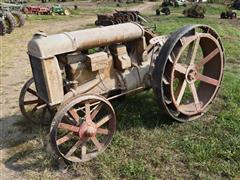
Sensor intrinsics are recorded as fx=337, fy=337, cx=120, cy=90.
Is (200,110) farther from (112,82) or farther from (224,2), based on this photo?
(224,2)

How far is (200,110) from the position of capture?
17.7 ft

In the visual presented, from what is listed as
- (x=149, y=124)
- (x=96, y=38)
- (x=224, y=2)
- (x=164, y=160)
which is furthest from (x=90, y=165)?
(x=224, y=2)

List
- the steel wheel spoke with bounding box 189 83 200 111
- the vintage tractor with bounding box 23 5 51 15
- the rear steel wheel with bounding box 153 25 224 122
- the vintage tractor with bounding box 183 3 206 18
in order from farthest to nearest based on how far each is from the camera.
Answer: the vintage tractor with bounding box 23 5 51 15 → the vintage tractor with bounding box 183 3 206 18 → the steel wheel spoke with bounding box 189 83 200 111 → the rear steel wheel with bounding box 153 25 224 122

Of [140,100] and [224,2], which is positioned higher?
[140,100]

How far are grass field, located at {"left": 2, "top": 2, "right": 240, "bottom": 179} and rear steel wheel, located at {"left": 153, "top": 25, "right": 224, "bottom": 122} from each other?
9.9 inches

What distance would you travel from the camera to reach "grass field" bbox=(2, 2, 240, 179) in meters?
4.25

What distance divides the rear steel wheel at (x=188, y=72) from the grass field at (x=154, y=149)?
0.25m

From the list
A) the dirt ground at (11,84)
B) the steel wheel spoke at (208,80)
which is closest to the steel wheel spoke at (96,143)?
the dirt ground at (11,84)

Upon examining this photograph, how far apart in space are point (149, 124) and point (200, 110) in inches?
33.6

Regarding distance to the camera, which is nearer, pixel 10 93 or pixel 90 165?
pixel 90 165

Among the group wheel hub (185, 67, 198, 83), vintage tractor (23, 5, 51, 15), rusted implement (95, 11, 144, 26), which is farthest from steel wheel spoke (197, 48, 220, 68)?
vintage tractor (23, 5, 51, 15)

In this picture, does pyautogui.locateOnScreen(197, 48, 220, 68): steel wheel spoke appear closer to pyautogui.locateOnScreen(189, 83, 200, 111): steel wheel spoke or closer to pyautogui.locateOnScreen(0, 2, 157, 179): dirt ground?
pyautogui.locateOnScreen(189, 83, 200, 111): steel wheel spoke

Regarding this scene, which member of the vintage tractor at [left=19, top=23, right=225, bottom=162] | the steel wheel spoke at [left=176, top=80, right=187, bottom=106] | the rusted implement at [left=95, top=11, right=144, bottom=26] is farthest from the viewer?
the rusted implement at [left=95, top=11, right=144, bottom=26]

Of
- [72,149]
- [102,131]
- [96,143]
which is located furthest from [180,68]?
[72,149]
